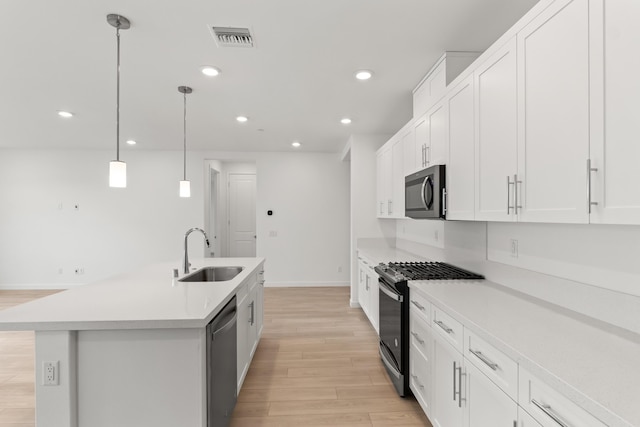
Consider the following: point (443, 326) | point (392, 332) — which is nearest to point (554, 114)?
point (443, 326)

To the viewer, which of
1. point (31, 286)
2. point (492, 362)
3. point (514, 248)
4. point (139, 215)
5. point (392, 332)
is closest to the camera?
point (492, 362)

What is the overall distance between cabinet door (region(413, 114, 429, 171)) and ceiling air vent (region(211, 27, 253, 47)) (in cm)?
159

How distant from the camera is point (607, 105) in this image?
3.70ft

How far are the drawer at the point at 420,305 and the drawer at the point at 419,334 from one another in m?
0.03

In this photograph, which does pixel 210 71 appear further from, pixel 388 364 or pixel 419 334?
pixel 388 364

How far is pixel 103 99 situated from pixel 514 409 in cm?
427

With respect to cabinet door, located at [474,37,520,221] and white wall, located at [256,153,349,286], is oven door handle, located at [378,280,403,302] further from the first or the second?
white wall, located at [256,153,349,286]

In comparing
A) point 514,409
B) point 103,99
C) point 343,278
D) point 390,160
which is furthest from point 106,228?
point 514,409

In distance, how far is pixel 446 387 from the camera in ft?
5.91

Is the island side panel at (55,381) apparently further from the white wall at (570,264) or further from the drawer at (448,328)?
the white wall at (570,264)

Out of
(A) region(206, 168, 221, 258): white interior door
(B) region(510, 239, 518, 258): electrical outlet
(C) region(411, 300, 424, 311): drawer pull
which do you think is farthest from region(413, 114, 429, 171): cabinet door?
(A) region(206, 168, 221, 258): white interior door

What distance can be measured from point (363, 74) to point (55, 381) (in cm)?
292

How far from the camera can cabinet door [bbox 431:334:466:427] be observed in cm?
165

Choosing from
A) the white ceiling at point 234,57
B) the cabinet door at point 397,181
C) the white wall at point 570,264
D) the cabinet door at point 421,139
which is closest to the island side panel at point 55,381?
the white ceiling at point 234,57
